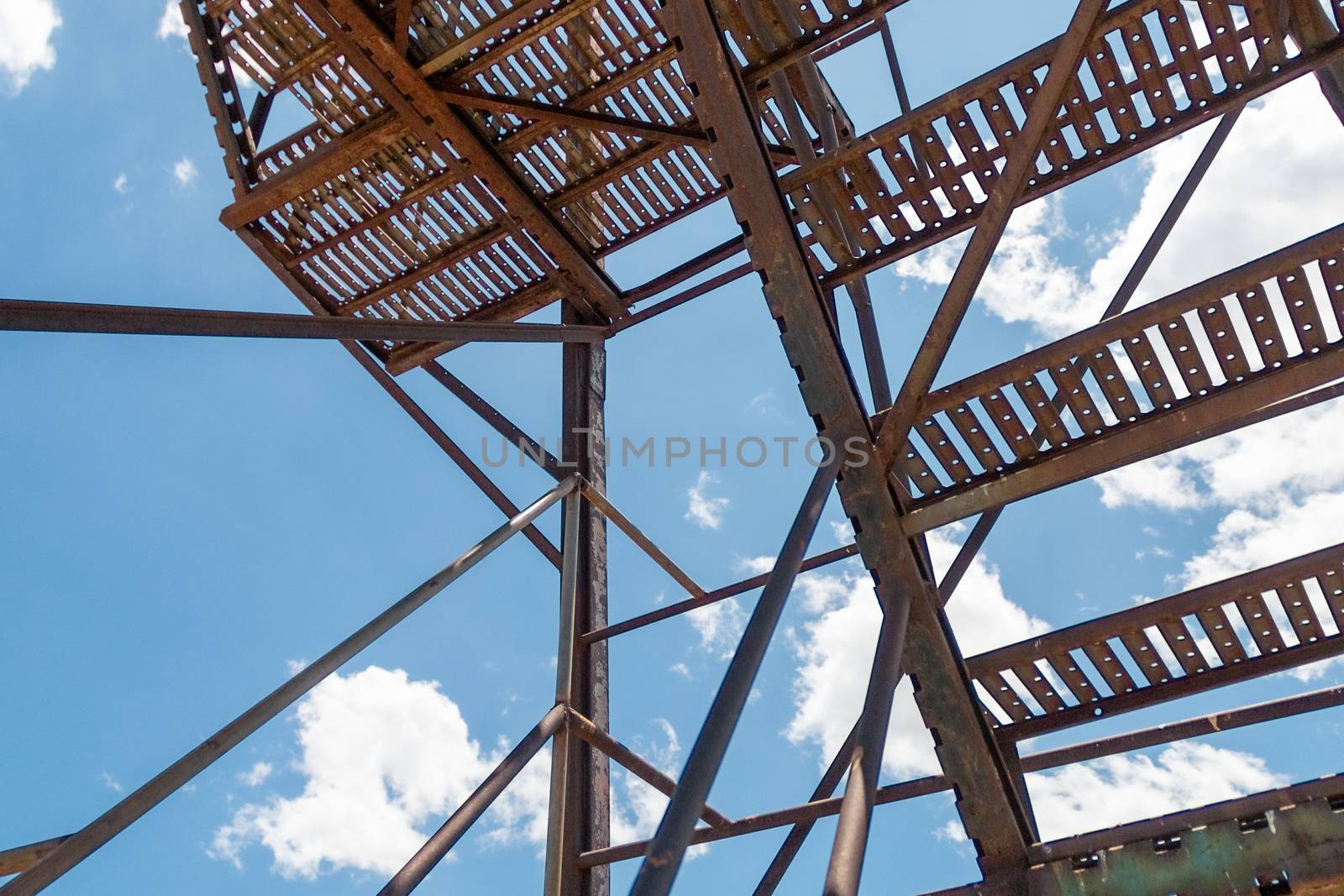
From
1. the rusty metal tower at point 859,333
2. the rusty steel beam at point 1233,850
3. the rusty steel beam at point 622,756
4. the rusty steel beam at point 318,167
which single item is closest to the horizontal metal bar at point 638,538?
the rusty metal tower at point 859,333

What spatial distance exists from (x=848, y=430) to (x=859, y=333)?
2.74 meters

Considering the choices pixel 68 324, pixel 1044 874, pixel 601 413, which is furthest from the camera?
pixel 601 413

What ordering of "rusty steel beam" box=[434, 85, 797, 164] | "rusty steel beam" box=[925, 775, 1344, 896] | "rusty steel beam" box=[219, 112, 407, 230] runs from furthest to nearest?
"rusty steel beam" box=[219, 112, 407, 230]
"rusty steel beam" box=[434, 85, 797, 164]
"rusty steel beam" box=[925, 775, 1344, 896]

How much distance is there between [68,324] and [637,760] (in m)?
4.29

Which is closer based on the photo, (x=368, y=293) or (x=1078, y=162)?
(x=1078, y=162)

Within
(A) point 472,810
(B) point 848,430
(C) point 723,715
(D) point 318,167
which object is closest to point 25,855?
(A) point 472,810

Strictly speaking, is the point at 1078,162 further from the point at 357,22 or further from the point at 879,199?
the point at 357,22


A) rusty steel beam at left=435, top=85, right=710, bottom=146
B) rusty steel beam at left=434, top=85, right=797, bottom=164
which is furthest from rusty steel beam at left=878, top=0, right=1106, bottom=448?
rusty steel beam at left=435, top=85, right=710, bottom=146

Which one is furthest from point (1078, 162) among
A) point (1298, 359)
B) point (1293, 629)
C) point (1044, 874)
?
point (1044, 874)

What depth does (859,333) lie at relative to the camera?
7641 millimetres

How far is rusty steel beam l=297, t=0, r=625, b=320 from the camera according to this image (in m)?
6.95

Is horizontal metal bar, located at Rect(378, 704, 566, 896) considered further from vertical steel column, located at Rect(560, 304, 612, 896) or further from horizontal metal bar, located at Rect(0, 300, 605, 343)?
horizontal metal bar, located at Rect(0, 300, 605, 343)

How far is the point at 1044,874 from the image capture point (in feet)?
14.6

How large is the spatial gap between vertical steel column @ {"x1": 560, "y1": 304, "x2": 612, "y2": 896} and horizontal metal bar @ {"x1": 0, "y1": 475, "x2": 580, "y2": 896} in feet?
3.35
